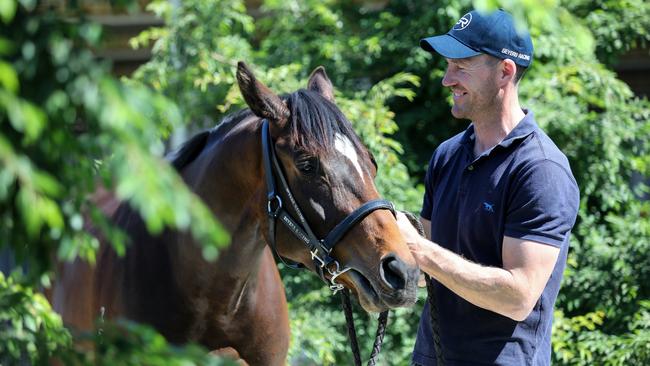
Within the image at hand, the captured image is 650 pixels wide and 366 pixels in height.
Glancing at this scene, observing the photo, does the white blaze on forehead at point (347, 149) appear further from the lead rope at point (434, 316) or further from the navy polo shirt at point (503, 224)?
the navy polo shirt at point (503, 224)

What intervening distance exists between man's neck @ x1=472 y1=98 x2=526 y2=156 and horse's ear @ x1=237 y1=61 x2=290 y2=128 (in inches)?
24.7

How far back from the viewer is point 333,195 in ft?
7.99

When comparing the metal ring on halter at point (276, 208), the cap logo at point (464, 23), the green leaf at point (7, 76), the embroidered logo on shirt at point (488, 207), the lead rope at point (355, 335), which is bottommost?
the lead rope at point (355, 335)

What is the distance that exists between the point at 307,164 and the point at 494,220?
59 cm

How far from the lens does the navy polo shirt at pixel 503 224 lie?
2406 mm

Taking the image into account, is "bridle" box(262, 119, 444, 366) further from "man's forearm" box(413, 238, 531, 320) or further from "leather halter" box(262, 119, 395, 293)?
"man's forearm" box(413, 238, 531, 320)

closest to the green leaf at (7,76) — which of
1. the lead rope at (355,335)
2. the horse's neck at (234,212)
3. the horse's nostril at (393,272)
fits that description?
the horse's nostril at (393,272)

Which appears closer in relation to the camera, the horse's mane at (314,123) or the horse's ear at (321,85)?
the horse's mane at (314,123)

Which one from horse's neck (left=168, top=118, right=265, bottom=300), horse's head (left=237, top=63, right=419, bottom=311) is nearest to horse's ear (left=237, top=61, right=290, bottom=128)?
horse's head (left=237, top=63, right=419, bottom=311)

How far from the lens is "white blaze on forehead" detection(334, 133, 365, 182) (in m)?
2.45

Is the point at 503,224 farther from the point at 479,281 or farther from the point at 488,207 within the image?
the point at 479,281

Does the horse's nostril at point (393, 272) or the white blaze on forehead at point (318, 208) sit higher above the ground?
the white blaze on forehead at point (318, 208)

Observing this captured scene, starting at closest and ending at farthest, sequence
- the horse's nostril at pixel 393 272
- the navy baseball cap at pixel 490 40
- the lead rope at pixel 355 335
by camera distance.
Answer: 1. the horse's nostril at pixel 393 272
2. the navy baseball cap at pixel 490 40
3. the lead rope at pixel 355 335

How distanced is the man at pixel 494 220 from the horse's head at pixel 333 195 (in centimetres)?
14
